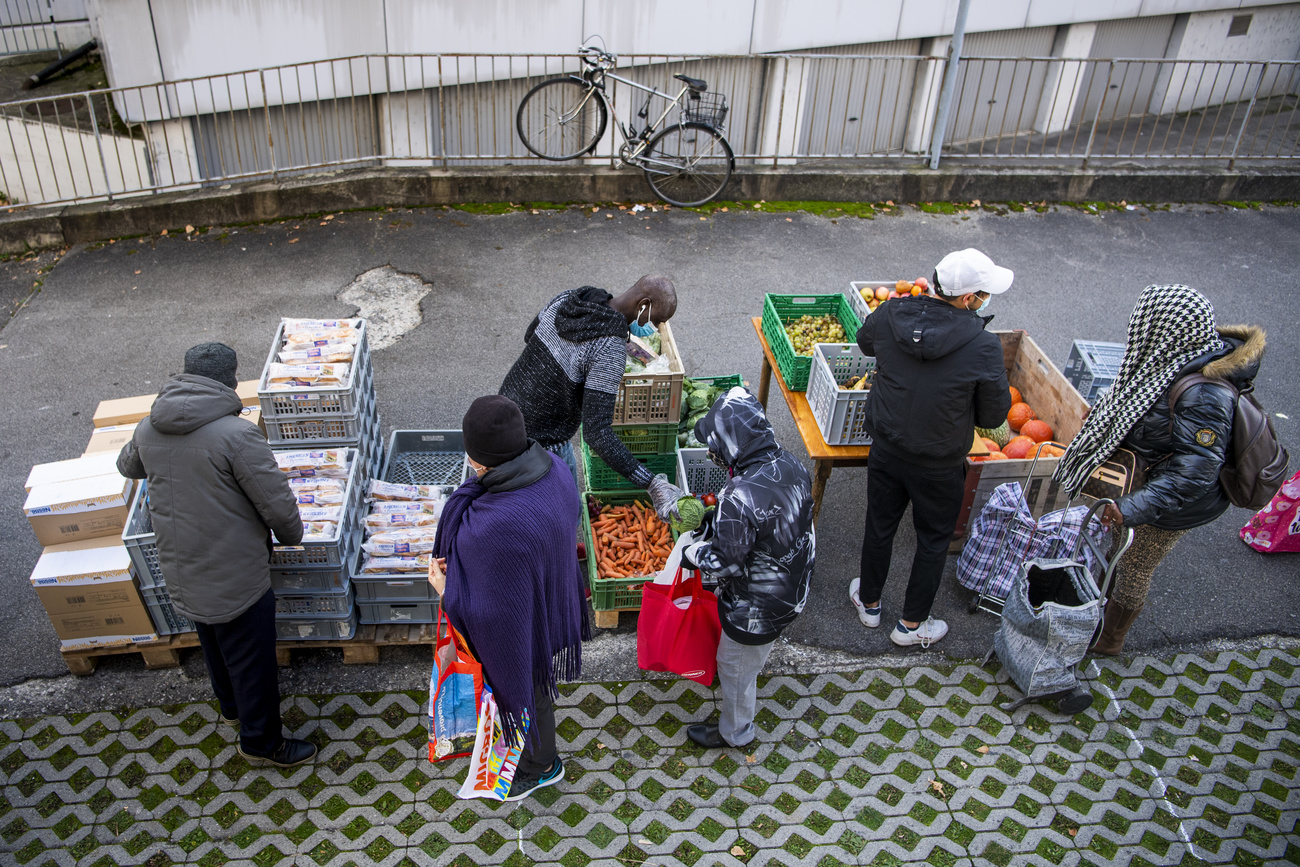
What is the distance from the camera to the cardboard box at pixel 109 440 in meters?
4.94

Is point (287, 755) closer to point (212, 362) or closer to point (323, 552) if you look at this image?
point (323, 552)

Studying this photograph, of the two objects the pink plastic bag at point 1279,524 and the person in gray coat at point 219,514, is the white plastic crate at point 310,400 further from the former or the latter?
the pink plastic bag at point 1279,524

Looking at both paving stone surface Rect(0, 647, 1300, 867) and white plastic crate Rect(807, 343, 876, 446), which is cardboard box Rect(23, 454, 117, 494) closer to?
paving stone surface Rect(0, 647, 1300, 867)

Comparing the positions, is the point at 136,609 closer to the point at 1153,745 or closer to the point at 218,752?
the point at 218,752

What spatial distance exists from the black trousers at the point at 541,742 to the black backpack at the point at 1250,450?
316 centimetres

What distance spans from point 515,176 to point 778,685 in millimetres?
6466

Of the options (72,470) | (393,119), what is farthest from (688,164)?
(72,470)

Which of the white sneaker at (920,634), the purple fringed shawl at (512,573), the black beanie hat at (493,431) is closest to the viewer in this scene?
the black beanie hat at (493,431)

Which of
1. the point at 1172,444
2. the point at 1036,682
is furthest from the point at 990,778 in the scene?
the point at 1172,444

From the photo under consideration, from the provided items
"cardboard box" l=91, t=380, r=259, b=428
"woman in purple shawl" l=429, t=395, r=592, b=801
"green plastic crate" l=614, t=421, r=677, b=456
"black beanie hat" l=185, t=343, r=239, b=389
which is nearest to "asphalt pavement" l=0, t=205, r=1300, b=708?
"cardboard box" l=91, t=380, r=259, b=428

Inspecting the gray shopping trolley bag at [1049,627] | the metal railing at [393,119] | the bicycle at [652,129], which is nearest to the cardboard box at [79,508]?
the gray shopping trolley bag at [1049,627]

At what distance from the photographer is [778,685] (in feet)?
15.8

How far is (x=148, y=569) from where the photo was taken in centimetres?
437

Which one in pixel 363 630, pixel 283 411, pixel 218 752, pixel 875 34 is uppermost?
pixel 875 34
